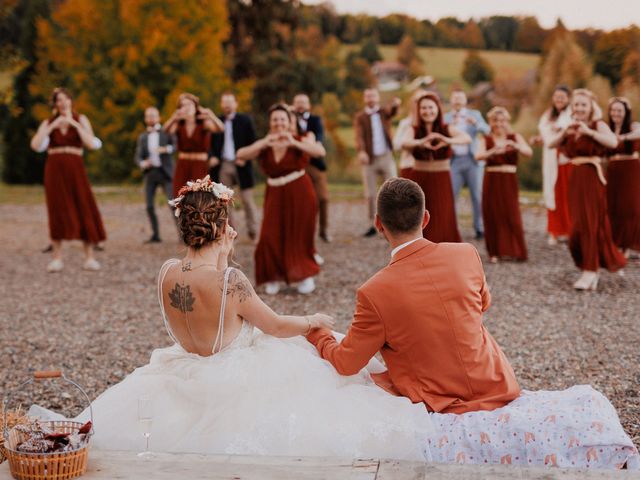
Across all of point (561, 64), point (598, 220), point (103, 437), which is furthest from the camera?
point (561, 64)

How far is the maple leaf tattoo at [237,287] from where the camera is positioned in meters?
3.93

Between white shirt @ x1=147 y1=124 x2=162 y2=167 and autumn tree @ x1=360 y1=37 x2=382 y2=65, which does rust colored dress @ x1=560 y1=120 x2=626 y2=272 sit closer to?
white shirt @ x1=147 y1=124 x2=162 y2=167

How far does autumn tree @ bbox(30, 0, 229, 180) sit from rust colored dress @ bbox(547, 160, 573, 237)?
577 inches

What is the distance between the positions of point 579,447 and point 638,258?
300 inches

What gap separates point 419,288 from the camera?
3.70 meters

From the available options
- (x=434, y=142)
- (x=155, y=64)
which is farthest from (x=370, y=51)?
(x=434, y=142)

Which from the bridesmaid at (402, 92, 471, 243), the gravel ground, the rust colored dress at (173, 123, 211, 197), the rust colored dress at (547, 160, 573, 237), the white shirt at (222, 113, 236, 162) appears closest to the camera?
the gravel ground

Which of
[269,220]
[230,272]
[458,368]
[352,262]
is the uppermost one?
[230,272]

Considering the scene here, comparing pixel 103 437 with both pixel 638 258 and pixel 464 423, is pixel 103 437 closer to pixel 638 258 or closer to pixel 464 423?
pixel 464 423

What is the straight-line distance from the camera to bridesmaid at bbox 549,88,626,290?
27.0 ft

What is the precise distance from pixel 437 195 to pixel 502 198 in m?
1.88

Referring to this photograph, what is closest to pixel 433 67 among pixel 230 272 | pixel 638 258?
pixel 638 258

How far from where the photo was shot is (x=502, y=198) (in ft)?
34.3

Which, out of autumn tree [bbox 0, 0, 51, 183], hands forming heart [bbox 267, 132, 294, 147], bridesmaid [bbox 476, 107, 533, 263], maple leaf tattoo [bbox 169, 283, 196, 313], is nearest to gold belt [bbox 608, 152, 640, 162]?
bridesmaid [bbox 476, 107, 533, 263]
